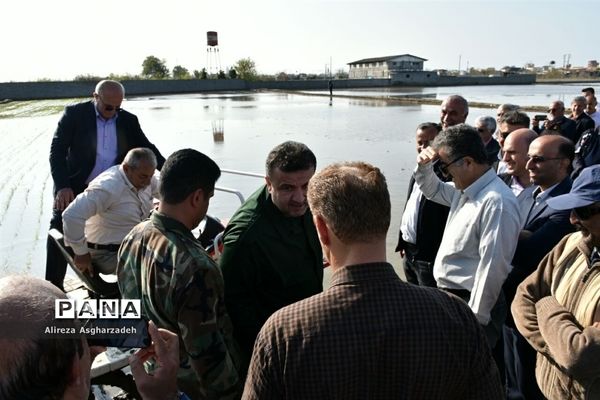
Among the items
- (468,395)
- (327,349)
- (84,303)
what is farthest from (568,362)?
(84,303)

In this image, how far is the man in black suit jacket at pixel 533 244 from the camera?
8.95 ft

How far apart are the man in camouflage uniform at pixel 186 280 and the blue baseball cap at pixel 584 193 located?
1.65 m

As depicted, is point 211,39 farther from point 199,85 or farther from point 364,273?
point 364,273

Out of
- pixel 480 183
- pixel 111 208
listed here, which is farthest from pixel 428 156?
pixel 111 208

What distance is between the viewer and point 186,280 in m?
1.88

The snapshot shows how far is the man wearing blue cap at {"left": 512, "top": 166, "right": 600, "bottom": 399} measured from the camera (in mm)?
1916

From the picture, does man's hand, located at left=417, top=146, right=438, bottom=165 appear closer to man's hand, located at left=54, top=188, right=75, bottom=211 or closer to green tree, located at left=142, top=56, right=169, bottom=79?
man's hand, located at left=54, top=188, right=75, bottom=211

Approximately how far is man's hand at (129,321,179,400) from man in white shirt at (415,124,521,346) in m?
1.88

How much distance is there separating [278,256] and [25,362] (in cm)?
145

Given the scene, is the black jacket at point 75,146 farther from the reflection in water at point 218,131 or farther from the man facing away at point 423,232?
the reflection in water at point 218,131

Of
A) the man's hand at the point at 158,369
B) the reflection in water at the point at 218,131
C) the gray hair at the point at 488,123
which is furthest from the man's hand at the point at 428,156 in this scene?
the reflection in water at the point at 218,131

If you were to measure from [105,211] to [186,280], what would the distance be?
202 centimetres

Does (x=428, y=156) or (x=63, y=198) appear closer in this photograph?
(x=428, y=156)

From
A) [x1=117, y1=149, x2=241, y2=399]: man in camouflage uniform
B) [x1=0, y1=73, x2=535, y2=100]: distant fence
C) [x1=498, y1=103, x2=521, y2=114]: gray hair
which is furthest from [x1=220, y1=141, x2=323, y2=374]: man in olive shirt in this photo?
[x1=0, y1=73, x2=535, y2=100]: distant fence
